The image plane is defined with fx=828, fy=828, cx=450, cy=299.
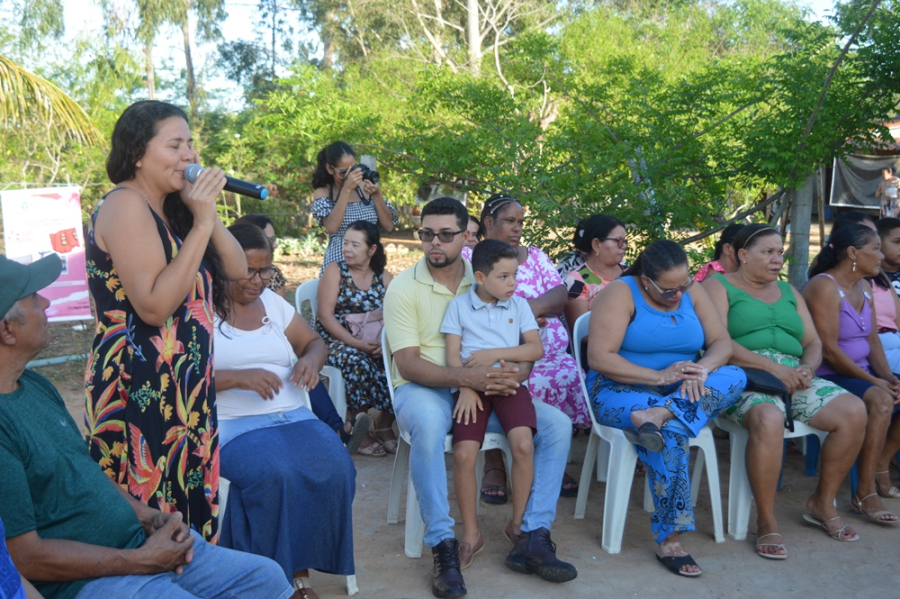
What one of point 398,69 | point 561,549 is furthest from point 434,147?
point 398,69

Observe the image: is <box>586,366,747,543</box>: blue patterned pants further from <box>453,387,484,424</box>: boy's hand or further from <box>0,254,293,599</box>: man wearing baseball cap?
<box>0,254,293,599</box>: man wearing baseball cap

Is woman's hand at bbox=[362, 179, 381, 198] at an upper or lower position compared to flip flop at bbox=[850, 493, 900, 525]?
upper

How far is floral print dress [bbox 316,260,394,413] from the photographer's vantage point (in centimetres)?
486

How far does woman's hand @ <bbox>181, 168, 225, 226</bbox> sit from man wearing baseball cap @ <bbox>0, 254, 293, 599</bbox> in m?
0.42

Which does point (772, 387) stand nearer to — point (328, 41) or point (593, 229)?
point (593, 229)

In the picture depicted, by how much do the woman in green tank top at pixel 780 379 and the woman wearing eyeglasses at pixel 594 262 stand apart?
1.97ft

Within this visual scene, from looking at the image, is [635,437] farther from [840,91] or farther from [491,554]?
[840,91]

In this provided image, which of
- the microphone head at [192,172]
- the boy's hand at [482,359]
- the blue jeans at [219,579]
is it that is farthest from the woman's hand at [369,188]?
the blue jeans at [219,579]

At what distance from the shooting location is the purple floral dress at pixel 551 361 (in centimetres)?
452

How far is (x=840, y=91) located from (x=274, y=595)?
5.00m

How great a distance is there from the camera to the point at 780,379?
13.4 ft

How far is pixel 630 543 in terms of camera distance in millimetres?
3908

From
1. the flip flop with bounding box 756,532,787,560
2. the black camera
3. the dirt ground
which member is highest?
the black camera

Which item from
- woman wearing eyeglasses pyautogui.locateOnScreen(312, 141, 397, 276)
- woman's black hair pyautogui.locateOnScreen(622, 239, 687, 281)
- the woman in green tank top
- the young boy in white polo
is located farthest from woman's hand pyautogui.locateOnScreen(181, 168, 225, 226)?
woman wearing eyeglasses pyautogui.locateOnScreen(312, 141, 397, 276)
